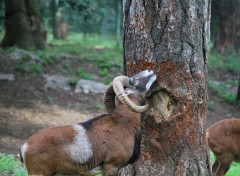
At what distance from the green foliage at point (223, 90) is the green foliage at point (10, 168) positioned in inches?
373

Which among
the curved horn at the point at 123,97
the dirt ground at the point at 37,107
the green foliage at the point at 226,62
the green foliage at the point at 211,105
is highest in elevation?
the curved horn at the point at 123,97

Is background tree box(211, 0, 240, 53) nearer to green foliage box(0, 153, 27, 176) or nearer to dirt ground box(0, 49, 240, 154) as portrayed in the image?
dirt ground box(0, 49, 240, 154)

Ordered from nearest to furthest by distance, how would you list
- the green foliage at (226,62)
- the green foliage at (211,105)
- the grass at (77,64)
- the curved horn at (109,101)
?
the curved horn at (109,101) < the green foliage at (211,105) < the grass at (77,64) < the green foliage at (226,62)

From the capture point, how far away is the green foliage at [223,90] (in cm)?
1571

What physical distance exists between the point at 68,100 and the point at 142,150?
8.56m

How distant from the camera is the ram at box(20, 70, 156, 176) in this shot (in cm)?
532

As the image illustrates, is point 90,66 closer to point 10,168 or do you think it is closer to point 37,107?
point 37,107

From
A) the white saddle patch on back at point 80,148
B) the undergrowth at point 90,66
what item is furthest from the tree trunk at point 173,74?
the undergrowth at point 90,66

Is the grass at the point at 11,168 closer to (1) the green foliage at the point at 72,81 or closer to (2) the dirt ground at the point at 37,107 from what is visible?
(2) the dirt ground at the point at 37,107

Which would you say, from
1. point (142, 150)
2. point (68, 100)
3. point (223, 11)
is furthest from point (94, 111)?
point (142, 150)

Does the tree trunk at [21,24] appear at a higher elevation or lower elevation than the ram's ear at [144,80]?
lower

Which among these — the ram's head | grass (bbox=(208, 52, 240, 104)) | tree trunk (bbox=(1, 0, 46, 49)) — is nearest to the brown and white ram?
the ram's head

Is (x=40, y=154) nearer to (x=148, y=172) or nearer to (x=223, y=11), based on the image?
(x=148, y=172)

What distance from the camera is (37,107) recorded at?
1326cm
